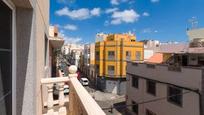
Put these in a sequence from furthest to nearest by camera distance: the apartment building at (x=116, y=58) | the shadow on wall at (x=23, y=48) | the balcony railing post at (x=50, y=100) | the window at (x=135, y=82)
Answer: the apartment building at (x=116, y=58) → the window at (x=135, y=82) → the balcony railing post at (x=50, y=100) → the shadow on wall at (x=23, y=48)

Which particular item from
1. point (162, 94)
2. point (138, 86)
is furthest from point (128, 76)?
point (162, 94)

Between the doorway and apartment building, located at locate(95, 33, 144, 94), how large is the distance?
22.3 metres

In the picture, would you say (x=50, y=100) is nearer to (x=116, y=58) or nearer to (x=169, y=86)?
(x=169, y=86)

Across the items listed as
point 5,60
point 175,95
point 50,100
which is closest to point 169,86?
point 175,95

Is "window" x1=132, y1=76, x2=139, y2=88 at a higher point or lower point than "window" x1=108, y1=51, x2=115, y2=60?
lower

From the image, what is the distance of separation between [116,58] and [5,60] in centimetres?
2247

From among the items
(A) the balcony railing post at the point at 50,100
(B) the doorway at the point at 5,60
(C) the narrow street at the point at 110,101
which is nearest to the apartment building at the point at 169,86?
(C) the narrow street at the point at 110,101

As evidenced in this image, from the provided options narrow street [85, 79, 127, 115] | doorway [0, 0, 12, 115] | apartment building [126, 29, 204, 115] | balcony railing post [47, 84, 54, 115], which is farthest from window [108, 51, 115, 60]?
doorway [0, 0, 12, 115]

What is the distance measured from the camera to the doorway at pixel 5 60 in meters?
1.64

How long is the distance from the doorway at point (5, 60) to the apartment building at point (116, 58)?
22309 mm

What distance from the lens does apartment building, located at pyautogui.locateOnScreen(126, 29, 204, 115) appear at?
8211 mm

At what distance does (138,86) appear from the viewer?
1362cm

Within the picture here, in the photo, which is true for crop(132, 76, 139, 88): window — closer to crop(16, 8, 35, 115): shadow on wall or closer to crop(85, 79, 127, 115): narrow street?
crop(85, 79, 127, 115): narrow street

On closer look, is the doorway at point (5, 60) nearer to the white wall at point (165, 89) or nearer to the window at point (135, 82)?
the white wall at point (165, 89)
